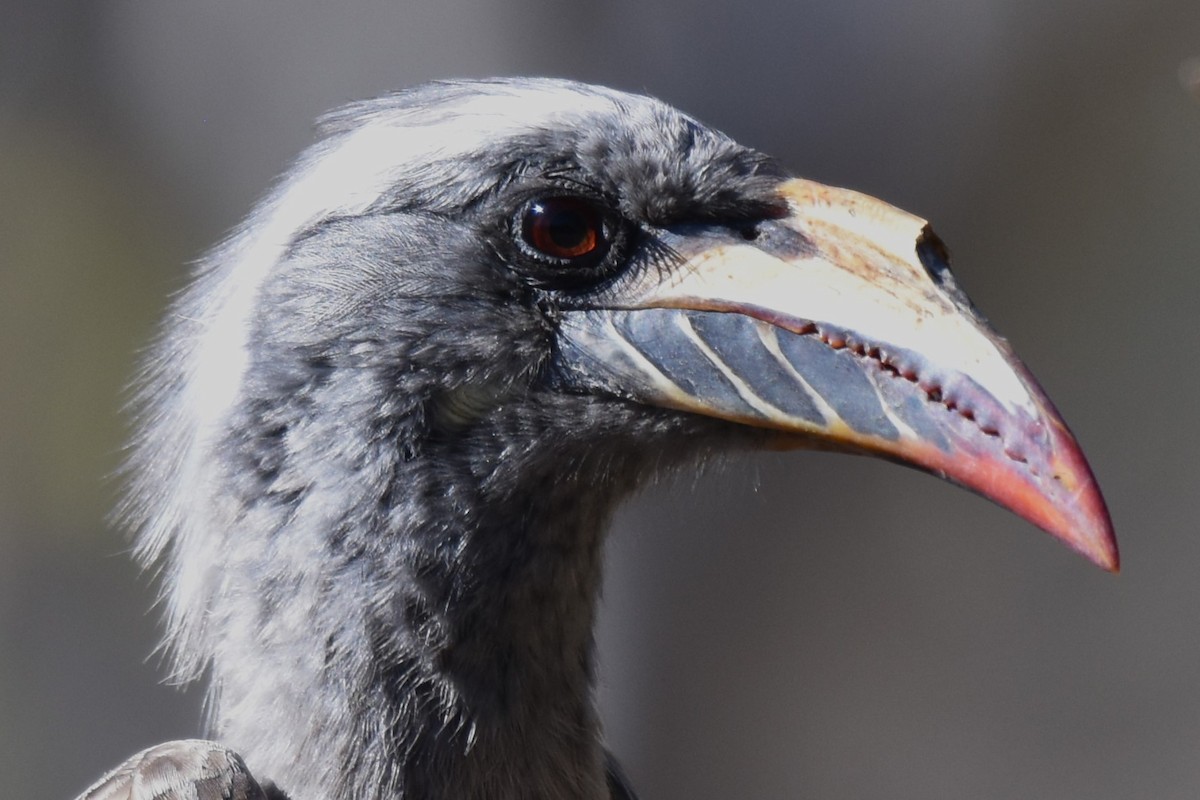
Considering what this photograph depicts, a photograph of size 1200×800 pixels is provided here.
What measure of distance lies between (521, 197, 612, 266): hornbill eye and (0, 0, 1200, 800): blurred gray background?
3.00 m

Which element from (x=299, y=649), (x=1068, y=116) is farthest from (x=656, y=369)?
(x=1068, y=116)

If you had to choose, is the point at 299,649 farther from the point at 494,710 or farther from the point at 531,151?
the point at 531,151

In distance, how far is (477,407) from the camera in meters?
1.96

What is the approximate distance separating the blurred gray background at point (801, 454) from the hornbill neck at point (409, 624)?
9.48 ft

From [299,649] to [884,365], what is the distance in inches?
35.6

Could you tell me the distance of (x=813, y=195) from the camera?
1.96 metres

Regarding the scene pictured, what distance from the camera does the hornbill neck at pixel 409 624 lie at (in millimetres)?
1910

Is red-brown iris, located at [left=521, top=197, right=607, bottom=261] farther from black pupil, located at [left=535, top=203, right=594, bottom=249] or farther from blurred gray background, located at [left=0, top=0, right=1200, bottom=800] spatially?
blurred gray background, located at [left=0, top=0, right=1200, bottom=800]

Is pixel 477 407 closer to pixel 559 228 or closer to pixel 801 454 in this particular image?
pixel 559 228

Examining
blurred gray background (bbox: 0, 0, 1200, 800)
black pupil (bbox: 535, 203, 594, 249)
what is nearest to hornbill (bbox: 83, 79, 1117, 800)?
black pupil (bbox: 535, 203, 594, 249)

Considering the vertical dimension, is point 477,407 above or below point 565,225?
below

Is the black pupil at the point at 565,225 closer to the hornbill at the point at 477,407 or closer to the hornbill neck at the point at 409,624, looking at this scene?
the hornbill at the point at 477,407

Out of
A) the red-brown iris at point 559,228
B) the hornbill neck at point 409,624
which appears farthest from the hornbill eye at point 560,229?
the hornbill neck at point 409,624

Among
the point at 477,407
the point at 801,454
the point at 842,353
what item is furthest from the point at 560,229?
the point at 801,454
